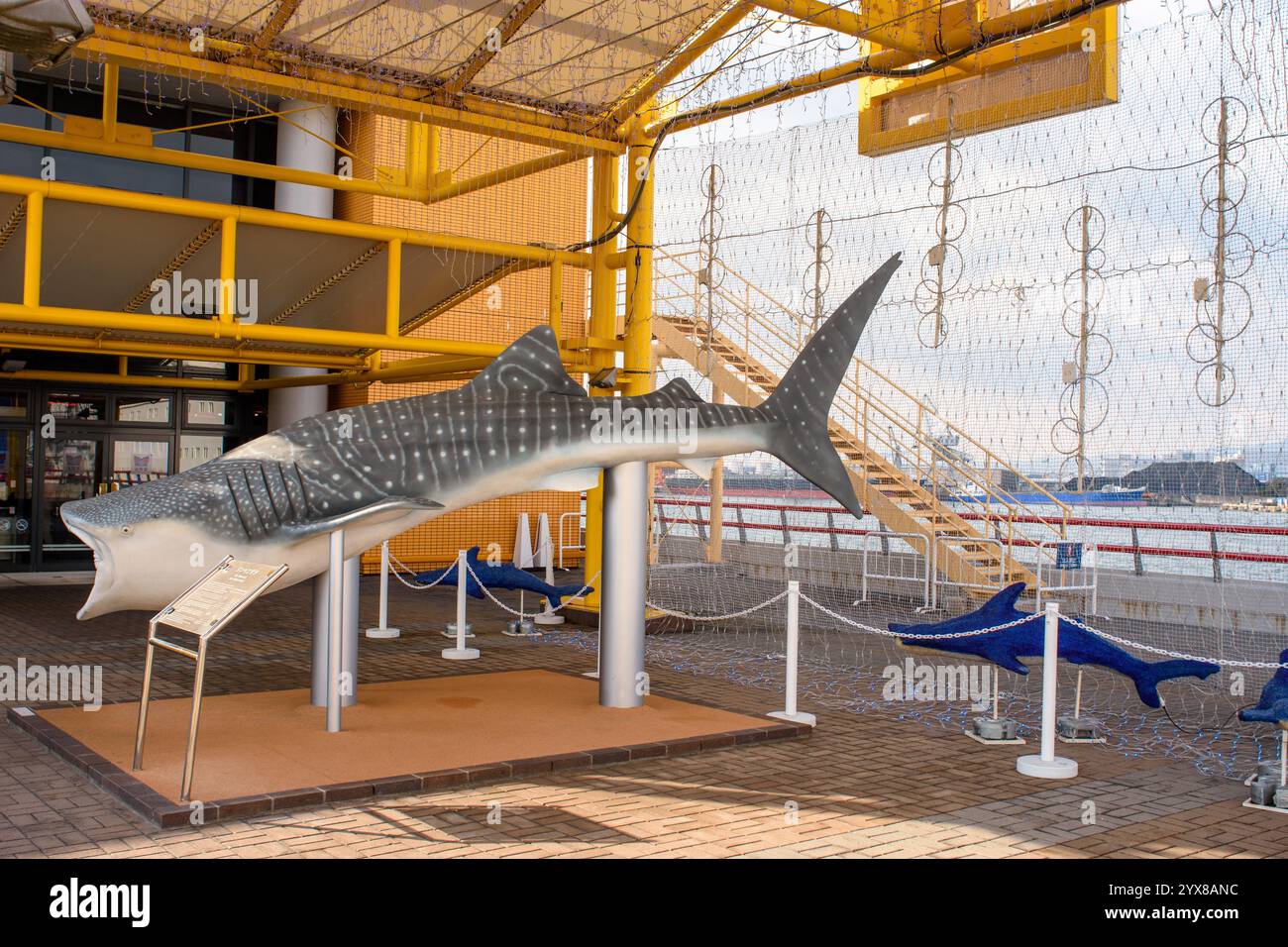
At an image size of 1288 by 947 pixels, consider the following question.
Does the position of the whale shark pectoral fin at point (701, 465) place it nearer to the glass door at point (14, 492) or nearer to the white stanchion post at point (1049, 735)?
the white stanchion post at point (1049, 735)

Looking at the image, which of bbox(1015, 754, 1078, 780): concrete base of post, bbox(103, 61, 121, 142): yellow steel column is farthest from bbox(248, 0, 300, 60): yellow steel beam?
bbox(1015, 754, 1078, 780): concrete base of post

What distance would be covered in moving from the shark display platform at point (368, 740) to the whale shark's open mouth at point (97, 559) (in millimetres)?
990

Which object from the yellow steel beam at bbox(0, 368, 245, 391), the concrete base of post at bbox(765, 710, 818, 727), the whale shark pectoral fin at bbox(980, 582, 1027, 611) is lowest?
the concrete base of post at bbox(765, 710, 818, 727)

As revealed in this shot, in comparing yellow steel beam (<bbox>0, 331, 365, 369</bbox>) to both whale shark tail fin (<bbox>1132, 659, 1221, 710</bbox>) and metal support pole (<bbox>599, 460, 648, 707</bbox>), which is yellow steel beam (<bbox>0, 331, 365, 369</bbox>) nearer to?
metal support pole (<bbox>599, 460, 648, 707</bbox>)

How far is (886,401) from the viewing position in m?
13.0

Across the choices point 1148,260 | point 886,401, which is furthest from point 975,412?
point 1148,260

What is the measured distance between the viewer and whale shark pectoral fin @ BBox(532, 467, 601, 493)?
812 centimetres

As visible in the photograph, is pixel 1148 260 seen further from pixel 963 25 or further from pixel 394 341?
pixel 394 341

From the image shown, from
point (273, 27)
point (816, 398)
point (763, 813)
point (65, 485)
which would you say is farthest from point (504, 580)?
point (65, 485)

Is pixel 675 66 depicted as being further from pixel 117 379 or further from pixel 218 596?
pixel 117 379

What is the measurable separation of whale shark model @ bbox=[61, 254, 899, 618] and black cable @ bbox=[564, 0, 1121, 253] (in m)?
2.90

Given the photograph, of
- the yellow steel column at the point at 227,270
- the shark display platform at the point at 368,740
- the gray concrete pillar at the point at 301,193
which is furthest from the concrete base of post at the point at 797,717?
the gray concrete pillar at the point at 301,193

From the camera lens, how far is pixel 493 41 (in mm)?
10625
